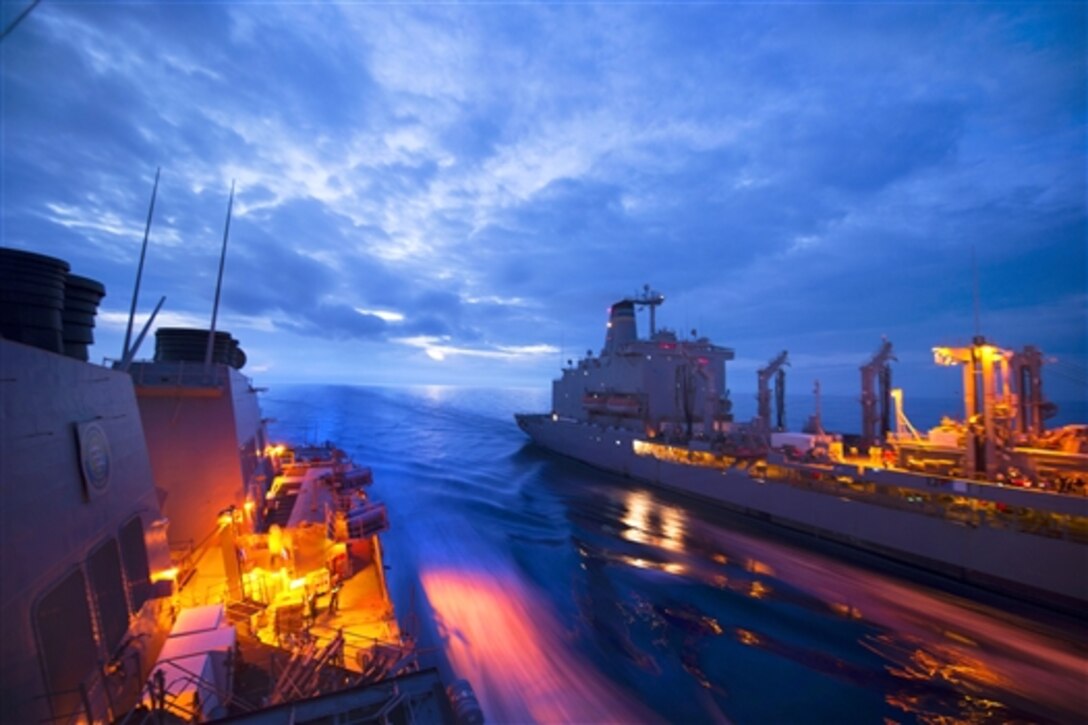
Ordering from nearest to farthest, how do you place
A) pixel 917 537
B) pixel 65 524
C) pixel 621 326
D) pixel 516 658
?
1. pixel 65 524
2. pixel 516 658
3. pixel 917 537
4. pixel 621 326

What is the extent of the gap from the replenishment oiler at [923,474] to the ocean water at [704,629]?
42.6 inches

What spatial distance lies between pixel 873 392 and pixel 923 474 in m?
7.45

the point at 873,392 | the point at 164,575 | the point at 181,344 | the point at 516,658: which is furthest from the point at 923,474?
the point at 181,344

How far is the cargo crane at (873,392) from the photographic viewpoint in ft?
76.2

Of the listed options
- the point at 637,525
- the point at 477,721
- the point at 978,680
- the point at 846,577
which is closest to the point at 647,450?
the point at 637,525

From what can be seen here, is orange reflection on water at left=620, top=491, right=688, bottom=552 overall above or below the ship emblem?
below

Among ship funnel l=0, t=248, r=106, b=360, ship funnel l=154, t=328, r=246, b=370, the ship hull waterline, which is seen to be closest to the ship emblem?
ship funnel l=0, t=248, r=106, b=360

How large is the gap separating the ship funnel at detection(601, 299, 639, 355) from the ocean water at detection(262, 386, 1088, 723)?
18288mm

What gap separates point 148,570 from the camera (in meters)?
6.84

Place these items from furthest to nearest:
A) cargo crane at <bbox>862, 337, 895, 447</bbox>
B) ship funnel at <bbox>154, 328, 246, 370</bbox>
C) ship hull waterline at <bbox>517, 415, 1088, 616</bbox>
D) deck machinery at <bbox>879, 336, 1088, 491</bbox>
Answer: cargo crane at <bbox>862, 337, 895, 447</bbox>, deck machinery at <bbox>879, 336, 1088, 491</bbox>, ship funnel at <bbox>154, 328, 246, 370</bbox>, ship hull waterline at <bbox>517, 415, 1088, 616</bbox>

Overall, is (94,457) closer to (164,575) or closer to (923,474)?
(164,575)

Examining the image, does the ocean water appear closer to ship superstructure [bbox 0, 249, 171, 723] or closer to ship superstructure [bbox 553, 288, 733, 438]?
ship superstructure [bbox 0, 249, 171, 723]

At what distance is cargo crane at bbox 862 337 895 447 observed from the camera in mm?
23219

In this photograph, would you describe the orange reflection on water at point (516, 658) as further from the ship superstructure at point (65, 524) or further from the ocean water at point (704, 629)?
the ship superstructure at point (65, 524)
